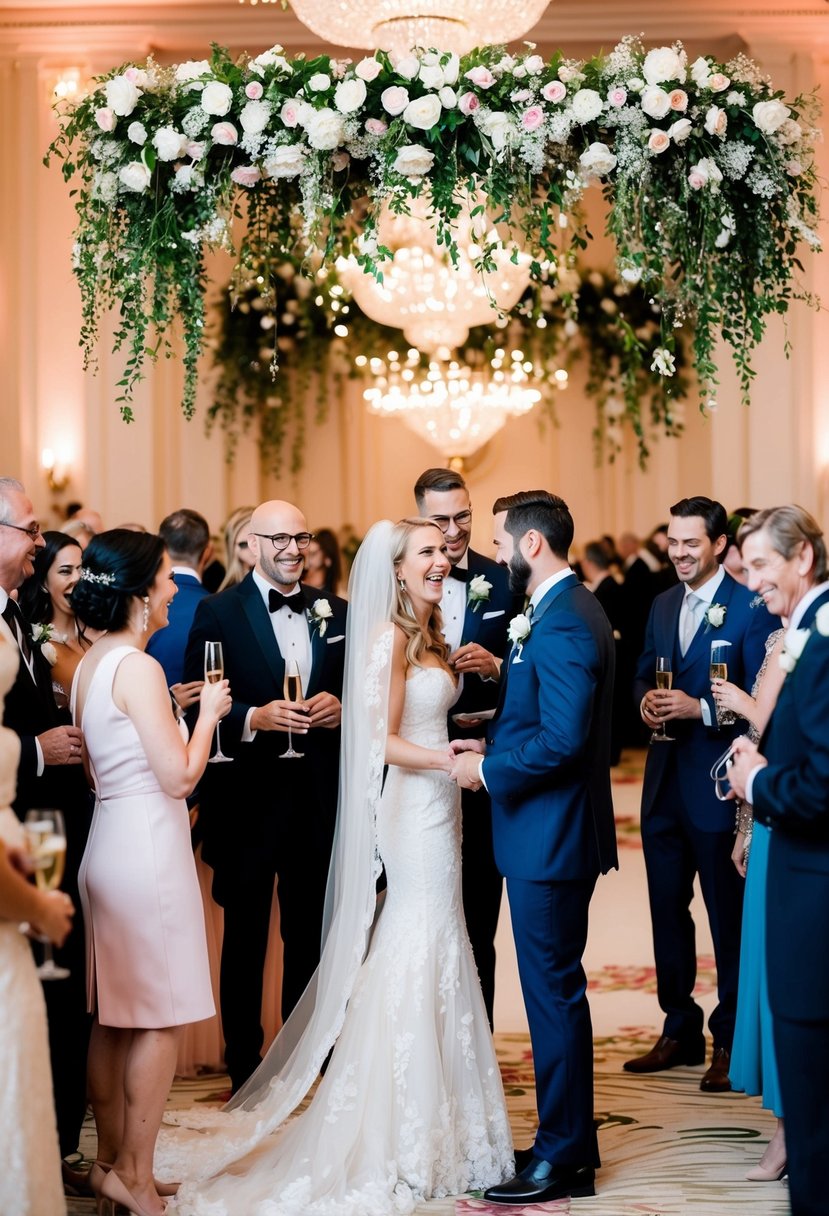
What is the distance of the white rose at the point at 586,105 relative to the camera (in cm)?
429

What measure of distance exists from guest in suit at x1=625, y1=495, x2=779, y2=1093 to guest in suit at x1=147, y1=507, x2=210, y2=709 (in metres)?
1.76

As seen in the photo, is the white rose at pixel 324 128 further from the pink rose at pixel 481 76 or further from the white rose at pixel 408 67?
the pink rose at pixel 481 76

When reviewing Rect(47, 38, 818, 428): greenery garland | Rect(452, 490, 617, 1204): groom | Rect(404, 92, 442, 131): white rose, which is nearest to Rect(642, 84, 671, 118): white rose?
Rect(47, 38, 818, 428): greenery garland

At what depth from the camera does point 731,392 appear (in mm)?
10867

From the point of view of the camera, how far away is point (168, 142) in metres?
4.35

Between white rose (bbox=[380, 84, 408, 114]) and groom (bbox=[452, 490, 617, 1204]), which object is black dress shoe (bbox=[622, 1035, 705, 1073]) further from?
white rose (bbox=[380, 84, 408, 114])

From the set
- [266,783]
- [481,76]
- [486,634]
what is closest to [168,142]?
[481,76]

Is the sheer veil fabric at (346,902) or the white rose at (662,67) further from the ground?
the white rose at (662,67)

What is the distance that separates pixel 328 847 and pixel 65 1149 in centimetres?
123

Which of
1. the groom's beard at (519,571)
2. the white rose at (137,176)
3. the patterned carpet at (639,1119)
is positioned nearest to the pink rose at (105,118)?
the white rose at (137,176)

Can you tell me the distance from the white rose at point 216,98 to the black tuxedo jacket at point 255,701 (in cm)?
151

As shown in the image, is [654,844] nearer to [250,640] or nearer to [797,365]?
[250,640]

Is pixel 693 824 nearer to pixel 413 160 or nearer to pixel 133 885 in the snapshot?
pixel 133 885

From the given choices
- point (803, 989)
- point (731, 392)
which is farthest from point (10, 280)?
point (803, 989)
